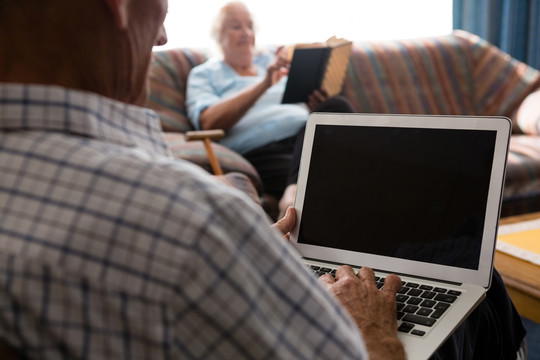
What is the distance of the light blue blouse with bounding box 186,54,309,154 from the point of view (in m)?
2.58

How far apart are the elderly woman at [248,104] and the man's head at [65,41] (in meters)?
1.85

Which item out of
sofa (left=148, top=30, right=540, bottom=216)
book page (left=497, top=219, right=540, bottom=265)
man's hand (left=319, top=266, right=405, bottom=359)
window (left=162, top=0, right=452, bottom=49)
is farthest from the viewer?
window (left=162, top=0, right=452, bottom=49)

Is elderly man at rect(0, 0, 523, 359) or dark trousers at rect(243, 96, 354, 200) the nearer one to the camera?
elderly man at rect(0, 0, 523, 359)

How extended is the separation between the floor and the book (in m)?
1.21

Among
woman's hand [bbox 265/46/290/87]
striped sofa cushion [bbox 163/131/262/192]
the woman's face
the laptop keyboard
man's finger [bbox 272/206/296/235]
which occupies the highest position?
man's finger [bbox 272/206/296/235]

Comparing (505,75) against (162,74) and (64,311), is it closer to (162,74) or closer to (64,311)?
(162,74)

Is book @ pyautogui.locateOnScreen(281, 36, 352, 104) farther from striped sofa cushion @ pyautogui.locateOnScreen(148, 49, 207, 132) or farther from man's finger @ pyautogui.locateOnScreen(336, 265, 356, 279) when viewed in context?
man's finger @ pyautogui.locateOnScreen(336, 265, 356, 279)

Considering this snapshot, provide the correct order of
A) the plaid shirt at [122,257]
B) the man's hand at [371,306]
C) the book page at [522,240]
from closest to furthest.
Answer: the plaid shirt at [122,257] < the man's hand at [371,306] < the book page at [522,240]

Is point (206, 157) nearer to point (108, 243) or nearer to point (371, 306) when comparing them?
point (371, 306)

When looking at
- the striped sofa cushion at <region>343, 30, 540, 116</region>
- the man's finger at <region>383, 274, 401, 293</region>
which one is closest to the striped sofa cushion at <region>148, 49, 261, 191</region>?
the striped sofa cushion at <region>343, 30, 540, 116</region>

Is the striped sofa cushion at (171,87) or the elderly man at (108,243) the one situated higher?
the elderly man at (108,243)

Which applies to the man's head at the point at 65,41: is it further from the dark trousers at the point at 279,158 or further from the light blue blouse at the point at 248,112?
the light blue blouse at the point at 248,112

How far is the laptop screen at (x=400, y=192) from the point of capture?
911 millimetres

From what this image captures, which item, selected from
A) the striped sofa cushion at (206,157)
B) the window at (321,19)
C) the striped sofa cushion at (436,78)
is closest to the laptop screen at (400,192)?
the striped sofa cushion at (206,157)
